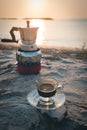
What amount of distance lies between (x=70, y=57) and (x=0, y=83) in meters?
1.13

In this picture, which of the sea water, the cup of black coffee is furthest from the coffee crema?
the sea water

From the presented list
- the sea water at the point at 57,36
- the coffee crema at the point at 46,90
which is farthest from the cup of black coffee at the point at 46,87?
the sea water at the point at 57,36

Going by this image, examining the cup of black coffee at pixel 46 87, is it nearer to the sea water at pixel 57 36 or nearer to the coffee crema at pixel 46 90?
the coffee crema at pixel 46 90

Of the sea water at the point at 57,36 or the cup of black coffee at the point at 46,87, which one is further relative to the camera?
the sea water at the point at 57,36

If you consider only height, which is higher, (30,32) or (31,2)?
(31,2)

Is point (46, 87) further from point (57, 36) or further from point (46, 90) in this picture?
point (57, 36)

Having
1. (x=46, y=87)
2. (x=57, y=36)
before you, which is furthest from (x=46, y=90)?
(x=57, y=36)

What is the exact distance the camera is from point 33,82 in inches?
73.3

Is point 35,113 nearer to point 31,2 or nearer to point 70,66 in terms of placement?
point 31,2

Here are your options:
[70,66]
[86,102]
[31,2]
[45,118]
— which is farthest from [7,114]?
[70,66]

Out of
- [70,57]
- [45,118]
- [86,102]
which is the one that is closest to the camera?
[45,118]

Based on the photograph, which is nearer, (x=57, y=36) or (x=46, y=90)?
(x=46, y=90)

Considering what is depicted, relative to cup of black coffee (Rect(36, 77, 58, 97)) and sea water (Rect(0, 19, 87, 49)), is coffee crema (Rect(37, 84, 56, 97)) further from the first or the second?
sea water (Rect(0, 19, 87, 49))

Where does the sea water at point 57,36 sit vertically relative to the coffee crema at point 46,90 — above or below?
below
